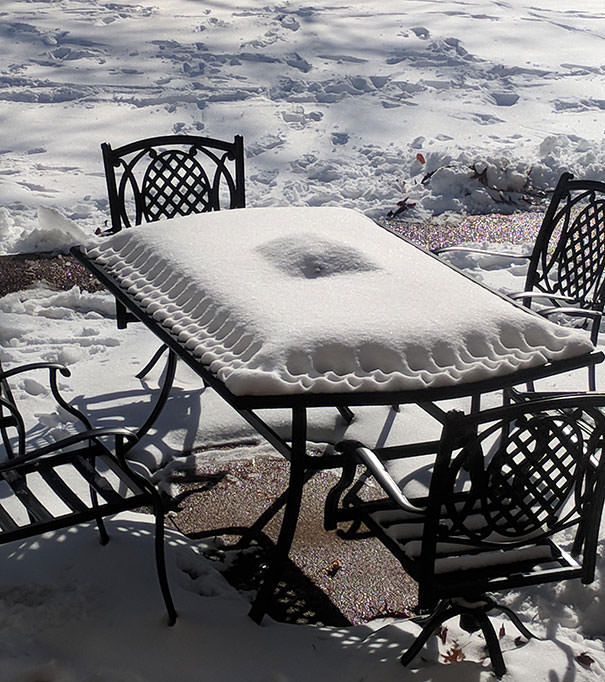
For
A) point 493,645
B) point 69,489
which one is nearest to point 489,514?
point 493,645

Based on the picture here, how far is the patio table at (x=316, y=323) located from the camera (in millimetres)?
2273

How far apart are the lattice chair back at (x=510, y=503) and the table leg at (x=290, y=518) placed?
0.43 metres

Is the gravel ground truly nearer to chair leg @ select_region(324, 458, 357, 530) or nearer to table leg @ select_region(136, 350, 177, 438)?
table leg @ select_region(136, 350, 177, 438)

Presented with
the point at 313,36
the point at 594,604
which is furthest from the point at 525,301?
the point at 313,36

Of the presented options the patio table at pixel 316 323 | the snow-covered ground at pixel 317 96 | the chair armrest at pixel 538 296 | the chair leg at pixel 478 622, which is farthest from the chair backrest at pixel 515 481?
the snow-covered ground at pixel 317 96

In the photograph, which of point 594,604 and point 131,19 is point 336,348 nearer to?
point 594,604

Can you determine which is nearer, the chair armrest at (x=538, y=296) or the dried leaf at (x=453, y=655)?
the dried leaf at (x=453, y=655)

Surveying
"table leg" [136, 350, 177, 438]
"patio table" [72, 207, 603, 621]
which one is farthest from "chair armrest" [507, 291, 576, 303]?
"table leg" [136, 350, 177, 438]

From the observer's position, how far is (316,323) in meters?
2.40

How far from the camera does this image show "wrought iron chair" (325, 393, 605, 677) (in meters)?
2.03

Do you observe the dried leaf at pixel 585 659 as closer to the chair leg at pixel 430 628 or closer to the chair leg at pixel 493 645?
the chair leg at pixel 493 645

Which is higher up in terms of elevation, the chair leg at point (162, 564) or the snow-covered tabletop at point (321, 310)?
the snow-covered tabletop at point (321, 310)

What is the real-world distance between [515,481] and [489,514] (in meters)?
0.11

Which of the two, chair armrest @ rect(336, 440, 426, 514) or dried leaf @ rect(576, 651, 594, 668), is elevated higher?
chair armrest @ rect(336, 440, 426, 514)
